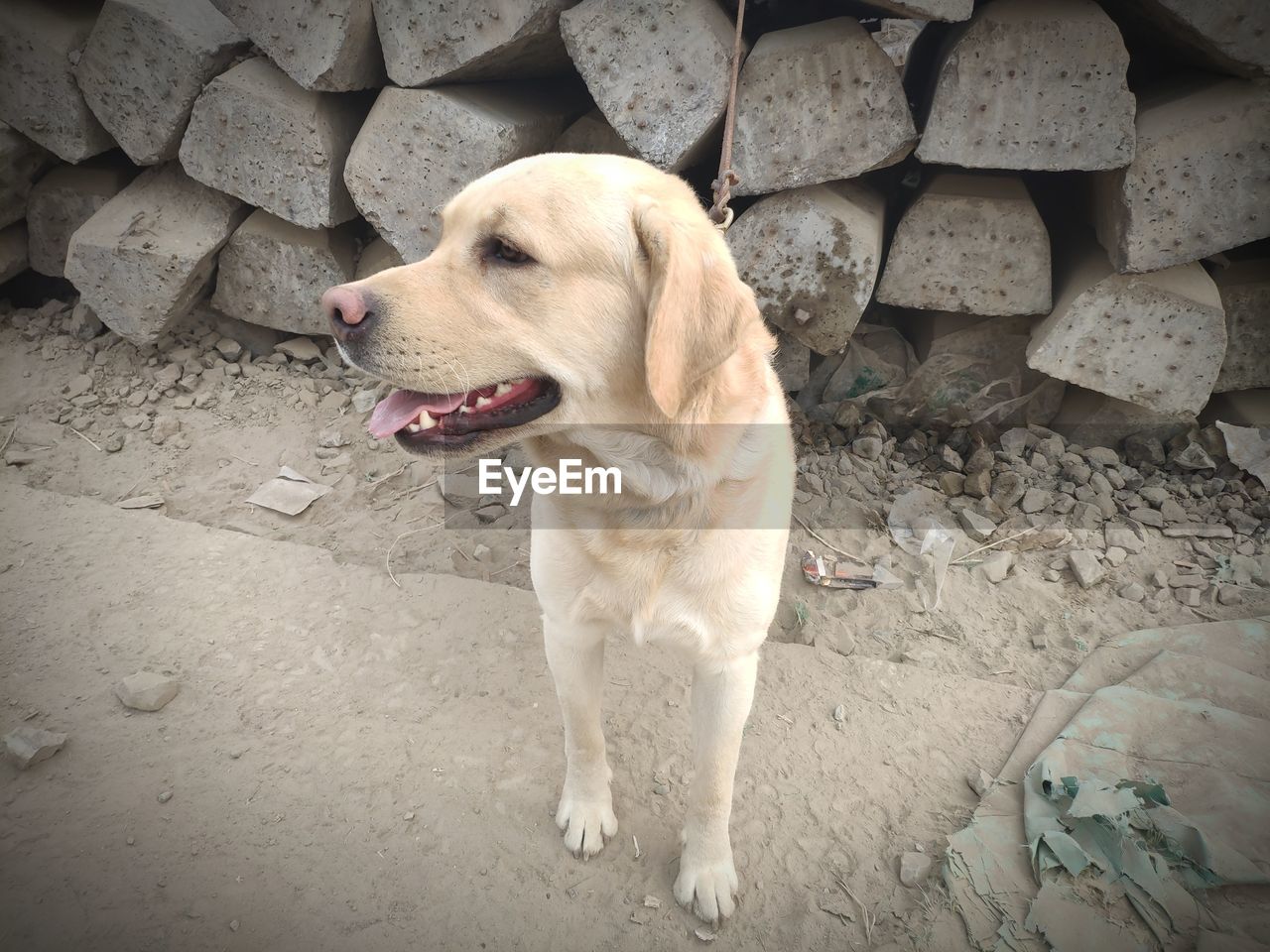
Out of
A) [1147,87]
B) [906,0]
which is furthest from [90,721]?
[1147,87]

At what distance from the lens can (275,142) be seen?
2.72 m

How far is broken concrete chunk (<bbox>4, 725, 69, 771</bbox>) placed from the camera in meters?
1.86

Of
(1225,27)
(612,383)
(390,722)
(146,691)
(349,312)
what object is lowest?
(390,722)

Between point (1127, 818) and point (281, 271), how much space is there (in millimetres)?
3575

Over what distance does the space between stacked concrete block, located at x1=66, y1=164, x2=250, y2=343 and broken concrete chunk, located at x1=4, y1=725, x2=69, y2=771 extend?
1882 mm

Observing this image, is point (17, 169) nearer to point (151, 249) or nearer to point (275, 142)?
point (151, 249)

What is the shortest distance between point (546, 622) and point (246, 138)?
92.3 inches

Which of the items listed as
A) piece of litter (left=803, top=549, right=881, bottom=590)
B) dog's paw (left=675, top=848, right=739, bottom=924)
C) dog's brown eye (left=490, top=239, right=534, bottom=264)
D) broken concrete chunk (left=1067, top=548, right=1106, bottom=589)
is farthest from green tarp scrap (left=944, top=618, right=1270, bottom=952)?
dog's brown eye (left=490, top=239, right=534, bottom=264)

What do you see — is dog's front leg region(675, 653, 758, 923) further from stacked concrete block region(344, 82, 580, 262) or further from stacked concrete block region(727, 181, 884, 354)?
stacked concrete block region(344, 82, 580, 262)

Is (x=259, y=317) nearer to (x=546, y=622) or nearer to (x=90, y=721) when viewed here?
(x=90, y=721)

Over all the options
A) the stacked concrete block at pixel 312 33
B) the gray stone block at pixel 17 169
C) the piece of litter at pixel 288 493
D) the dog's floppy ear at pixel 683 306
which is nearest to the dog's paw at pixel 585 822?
the dog's floppy ear at pixel 683 306

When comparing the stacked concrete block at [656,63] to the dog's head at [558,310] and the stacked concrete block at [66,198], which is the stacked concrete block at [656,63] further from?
the stacked concrete block at [66,198]

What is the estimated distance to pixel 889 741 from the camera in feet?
6.98

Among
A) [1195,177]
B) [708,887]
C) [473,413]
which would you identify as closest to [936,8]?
[1195,177]
